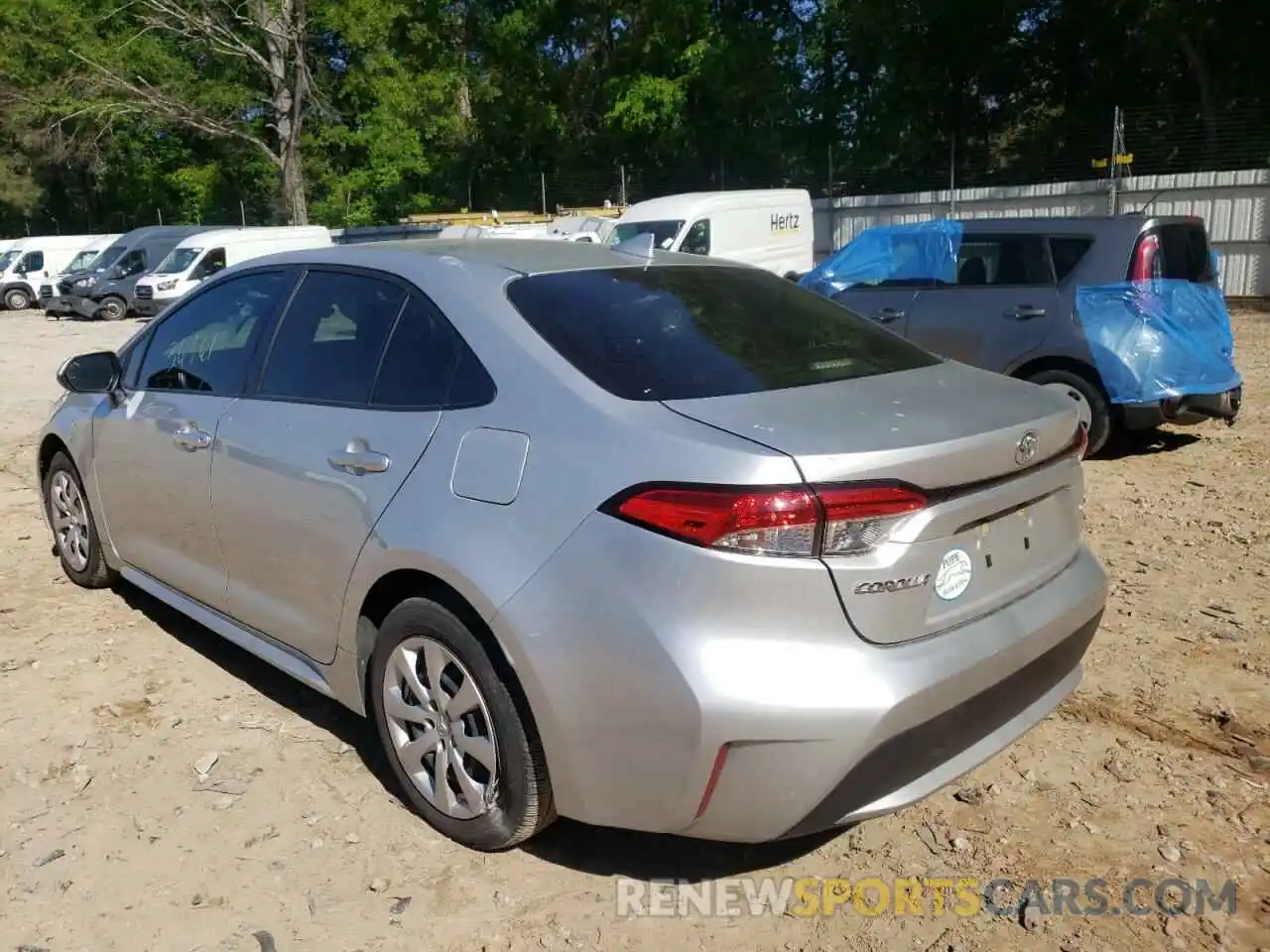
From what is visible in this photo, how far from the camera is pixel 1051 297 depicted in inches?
287

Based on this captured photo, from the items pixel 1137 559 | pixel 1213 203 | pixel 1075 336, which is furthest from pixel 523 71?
pixel 1137 559

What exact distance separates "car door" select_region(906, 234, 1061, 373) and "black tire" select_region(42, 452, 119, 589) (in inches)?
199

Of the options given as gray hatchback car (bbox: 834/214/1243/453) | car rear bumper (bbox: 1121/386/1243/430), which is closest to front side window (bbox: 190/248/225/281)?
gray hatchback car (bbox: 834/214/1243/453)

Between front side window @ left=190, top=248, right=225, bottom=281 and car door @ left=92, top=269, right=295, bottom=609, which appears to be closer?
car door @ left=92, top=269, right=295, bottom=609

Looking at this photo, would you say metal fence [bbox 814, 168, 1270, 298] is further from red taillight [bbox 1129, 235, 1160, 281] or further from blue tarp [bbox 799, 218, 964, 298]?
red taillight [bbox 1129, 235, 1160, 281]

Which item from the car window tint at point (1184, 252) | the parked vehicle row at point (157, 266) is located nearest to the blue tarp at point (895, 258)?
the car window tint at point (1184, 252)

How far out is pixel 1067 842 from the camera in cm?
293

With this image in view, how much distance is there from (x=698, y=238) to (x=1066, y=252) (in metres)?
9.00

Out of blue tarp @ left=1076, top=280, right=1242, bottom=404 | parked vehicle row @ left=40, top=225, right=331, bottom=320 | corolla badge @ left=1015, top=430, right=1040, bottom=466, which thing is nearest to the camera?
corolla badge @ left=1015, top=430, right=1040, bottom=466

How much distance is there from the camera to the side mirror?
14.5ft

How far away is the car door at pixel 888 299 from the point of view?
8.02m

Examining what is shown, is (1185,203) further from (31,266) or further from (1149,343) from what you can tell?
(31,266)

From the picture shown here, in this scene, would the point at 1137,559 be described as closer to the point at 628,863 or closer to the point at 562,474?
the point at 628,863

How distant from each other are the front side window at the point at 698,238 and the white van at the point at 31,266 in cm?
2077
